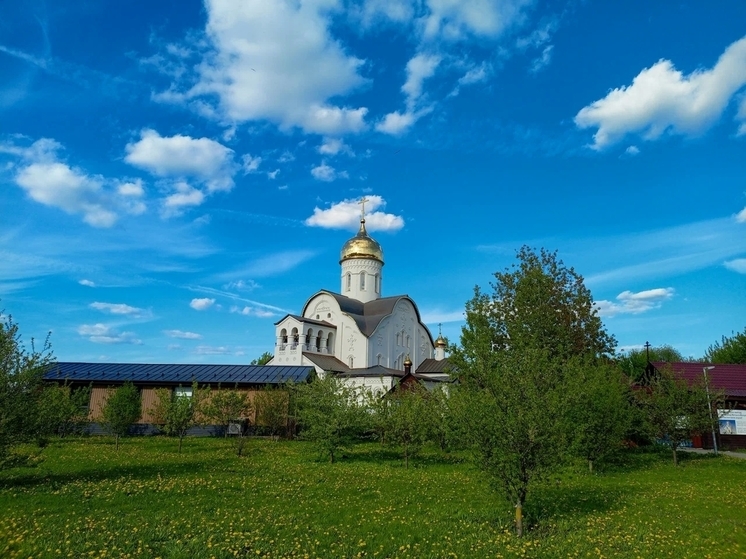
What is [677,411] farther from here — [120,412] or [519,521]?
[120,412]

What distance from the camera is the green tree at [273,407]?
89.0ft

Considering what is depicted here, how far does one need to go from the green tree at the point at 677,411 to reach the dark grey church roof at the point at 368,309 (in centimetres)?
2833

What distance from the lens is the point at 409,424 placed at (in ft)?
62.0

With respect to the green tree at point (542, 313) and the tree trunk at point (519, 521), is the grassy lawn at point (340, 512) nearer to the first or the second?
the tree trunk at point (519, 521)

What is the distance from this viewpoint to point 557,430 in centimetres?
955

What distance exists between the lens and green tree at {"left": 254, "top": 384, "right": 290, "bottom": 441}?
89.0 ft

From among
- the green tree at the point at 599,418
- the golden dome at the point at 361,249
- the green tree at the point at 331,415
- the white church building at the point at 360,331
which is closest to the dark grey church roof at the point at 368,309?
the white church building at the point at 360,331

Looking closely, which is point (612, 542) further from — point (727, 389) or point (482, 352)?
point (727, 389)

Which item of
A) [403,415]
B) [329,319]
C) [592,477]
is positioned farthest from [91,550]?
[329,319]

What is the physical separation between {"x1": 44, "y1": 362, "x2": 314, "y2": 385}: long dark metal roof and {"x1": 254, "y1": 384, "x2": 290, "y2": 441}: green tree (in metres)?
3.55

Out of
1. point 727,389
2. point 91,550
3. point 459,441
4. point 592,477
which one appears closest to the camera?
point 91,550

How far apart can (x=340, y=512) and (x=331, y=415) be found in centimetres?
909

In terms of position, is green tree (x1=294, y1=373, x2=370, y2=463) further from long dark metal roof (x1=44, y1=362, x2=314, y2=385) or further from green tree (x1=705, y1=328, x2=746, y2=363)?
green tree (x1=705, y1=328, x2=746, y2=363)

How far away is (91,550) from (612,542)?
8.25m
